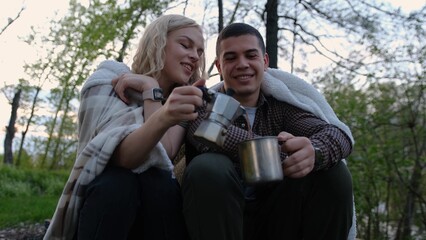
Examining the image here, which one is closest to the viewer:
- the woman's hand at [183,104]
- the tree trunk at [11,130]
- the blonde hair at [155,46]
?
the woman's hand at [183,104]

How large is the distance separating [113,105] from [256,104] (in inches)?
30.6

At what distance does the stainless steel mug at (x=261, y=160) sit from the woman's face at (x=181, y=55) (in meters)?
0.74

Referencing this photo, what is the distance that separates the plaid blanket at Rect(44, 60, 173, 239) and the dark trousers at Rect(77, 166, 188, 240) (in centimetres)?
5

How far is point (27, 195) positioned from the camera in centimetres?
945

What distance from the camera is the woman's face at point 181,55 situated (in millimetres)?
2258

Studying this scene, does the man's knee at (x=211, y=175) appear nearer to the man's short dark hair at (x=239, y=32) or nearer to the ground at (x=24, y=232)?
the man's short dark hair at (x=239, y=32)

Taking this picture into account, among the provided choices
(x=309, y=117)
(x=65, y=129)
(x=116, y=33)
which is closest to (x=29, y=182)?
(x=116, y=33)

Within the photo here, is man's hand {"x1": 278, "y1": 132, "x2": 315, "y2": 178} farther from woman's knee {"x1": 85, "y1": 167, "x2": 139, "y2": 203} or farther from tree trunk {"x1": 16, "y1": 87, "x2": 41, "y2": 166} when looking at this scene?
tree trunk {"x1": 16, "y1": 87, "x2": 41, "y2": 166}

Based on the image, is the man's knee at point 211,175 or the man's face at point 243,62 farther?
the man's face at point 243,62

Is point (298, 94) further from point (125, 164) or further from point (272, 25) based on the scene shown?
point (272, 25)

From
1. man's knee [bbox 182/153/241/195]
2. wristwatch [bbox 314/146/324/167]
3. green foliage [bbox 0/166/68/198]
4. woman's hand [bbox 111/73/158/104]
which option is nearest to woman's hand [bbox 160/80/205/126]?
man's knee [bbox 182/153/241/195]

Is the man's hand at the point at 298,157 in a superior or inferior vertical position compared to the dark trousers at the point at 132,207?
superior

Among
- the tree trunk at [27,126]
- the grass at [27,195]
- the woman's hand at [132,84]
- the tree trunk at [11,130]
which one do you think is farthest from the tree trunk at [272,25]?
the tree trunk at [11,130]

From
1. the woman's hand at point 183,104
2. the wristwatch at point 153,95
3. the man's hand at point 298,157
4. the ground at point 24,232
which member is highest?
the wristwatch at point 153,95
